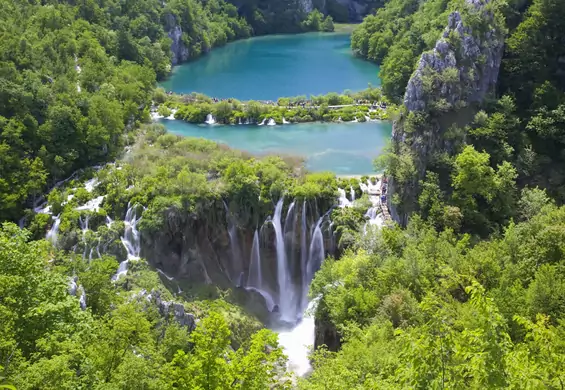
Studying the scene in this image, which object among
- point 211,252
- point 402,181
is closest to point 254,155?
point 211,252

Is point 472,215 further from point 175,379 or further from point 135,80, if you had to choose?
point 135,80

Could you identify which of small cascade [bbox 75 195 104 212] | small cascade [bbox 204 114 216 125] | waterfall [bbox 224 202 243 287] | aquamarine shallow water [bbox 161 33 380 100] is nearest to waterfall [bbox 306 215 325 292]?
waterfall [bbox 224 202 243 287]

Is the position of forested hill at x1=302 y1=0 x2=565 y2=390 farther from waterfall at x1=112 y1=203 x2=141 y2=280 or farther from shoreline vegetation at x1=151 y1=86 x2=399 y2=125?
shoreline vegetation at x1=151 y1=86 x2=399 y2=125

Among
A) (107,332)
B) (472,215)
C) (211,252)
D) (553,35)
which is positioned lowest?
(211,252)

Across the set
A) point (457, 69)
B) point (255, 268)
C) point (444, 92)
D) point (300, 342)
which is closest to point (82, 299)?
point (300, 342)

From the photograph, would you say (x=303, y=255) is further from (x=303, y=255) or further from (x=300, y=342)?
(x=300, y=342)
